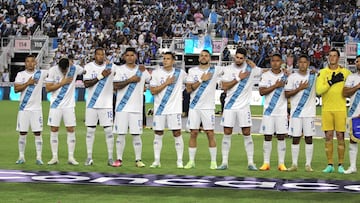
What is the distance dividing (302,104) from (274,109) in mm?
568

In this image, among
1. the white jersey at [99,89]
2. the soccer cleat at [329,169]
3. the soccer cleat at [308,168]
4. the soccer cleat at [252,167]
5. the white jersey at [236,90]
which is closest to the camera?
the soccer cleat at [329,169]

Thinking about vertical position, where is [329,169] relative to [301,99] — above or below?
below

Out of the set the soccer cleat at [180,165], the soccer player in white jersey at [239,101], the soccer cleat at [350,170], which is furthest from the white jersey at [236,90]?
the soccer cleat at [350,170]

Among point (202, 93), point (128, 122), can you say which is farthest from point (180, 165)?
point (202, 93)

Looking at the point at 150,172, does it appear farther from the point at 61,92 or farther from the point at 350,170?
the point at 350,170

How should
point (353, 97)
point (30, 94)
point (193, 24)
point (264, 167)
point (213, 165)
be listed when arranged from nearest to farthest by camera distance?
point (353, 97) < point (264, 167) < point (213, 165) < point (30, 94) < point (193, 24)

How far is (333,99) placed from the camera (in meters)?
15.6

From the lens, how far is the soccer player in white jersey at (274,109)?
52.1 ft

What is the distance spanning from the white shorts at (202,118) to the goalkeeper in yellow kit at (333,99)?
7.18 ft

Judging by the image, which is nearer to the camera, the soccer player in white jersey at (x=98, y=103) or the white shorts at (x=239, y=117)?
the white shorts at (x=239, y=117)

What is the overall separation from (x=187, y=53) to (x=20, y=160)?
27.8m

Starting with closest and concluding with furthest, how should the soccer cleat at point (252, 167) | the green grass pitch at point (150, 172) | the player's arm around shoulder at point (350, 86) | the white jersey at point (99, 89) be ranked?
the green grass pitch at point (150, 172) < the player's arm around shoulder at point (350, 86) < the soccer cleat at point (252, 167) < the white jersey at point (99, 89)

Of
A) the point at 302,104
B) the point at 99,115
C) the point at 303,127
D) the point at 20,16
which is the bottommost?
the point at 303,127

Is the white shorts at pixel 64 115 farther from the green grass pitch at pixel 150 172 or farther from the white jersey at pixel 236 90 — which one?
the white jersey at pixel 236 90
